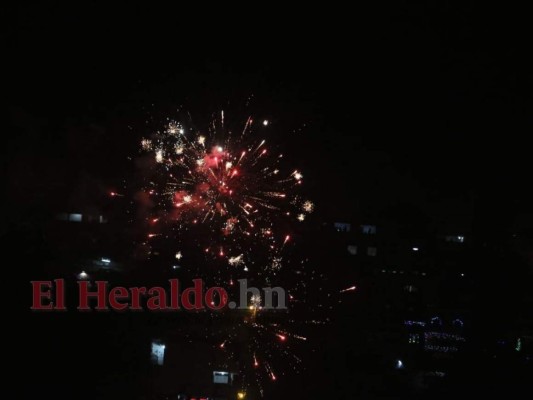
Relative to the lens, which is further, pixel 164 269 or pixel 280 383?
pixel 164 269

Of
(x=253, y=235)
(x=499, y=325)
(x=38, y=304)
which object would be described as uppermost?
(x=253, y=235)

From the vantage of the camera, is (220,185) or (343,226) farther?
(343,226)

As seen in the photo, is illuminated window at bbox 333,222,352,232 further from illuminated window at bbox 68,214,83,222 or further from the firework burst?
illuminated window at bbox 68,214,83,222

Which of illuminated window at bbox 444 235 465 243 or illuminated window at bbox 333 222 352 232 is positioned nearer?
illuminated window at bbox 444 235 465 243

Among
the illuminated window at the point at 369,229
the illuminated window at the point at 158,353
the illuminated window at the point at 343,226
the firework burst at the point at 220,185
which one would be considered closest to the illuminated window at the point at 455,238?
the illuminated window at the point at 369,229

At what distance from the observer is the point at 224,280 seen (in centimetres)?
790

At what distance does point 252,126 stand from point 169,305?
3111mm

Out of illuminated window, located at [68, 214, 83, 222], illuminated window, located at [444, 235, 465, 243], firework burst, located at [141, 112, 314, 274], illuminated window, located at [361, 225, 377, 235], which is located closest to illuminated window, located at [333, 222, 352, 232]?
illuminated window, located at [361, 225, 377, 235]

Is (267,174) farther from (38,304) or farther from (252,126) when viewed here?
(38,304)

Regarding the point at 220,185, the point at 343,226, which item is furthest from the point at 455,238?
the point at 220,185

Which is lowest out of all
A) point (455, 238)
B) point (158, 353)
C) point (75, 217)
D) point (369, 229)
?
point (158, 353)

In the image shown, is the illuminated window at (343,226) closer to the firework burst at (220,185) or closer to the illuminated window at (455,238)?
the illuminated window at (455,238)

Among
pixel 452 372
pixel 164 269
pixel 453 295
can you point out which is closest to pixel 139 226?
pixel 164 269

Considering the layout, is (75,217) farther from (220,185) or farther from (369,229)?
(369,229)
